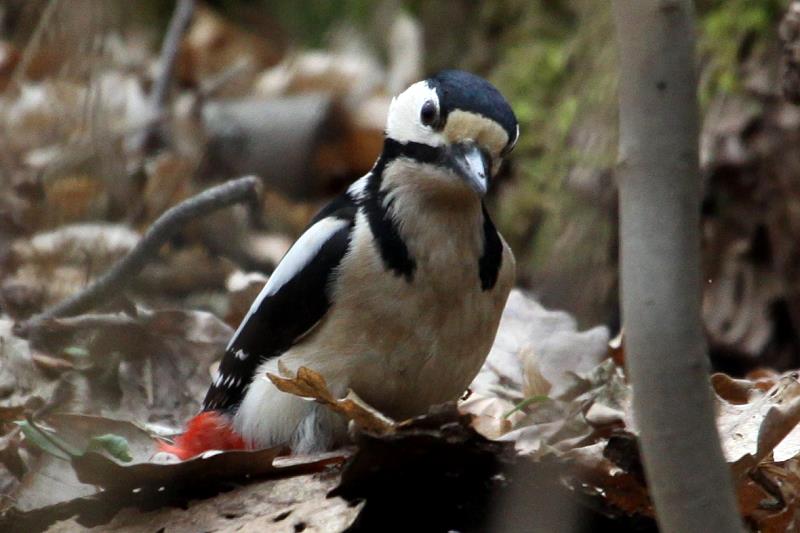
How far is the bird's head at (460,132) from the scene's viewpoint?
311cm

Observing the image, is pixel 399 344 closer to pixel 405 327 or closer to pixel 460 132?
pixel 405 327

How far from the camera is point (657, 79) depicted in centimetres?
166

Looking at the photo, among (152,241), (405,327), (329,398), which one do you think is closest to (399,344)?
(405,327)

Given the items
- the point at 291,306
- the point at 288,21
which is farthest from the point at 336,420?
the point at 288,21

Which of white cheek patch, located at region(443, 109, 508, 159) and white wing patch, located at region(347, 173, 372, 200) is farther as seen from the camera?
white wing patch, located at region(347, 173, 372, 200)

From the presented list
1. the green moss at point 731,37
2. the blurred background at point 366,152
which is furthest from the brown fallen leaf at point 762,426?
the green moss at point 731,37

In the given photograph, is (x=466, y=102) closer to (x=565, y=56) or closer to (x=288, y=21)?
(x=565, y=56)

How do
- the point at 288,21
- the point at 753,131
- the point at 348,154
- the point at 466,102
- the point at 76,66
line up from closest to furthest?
the point at 466,102
the point at 76,66
the point at 753,131
the point at 348,154
the point at 288,21

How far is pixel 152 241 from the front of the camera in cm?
399

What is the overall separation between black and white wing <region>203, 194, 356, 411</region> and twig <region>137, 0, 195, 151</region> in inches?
143

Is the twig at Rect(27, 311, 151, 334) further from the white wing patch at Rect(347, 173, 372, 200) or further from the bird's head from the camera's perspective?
the bird's head

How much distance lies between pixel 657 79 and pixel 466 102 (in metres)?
1.49

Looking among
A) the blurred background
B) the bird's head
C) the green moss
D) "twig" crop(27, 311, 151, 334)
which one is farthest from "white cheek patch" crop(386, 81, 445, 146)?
the green moss

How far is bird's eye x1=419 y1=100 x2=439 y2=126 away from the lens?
3.19 meters
